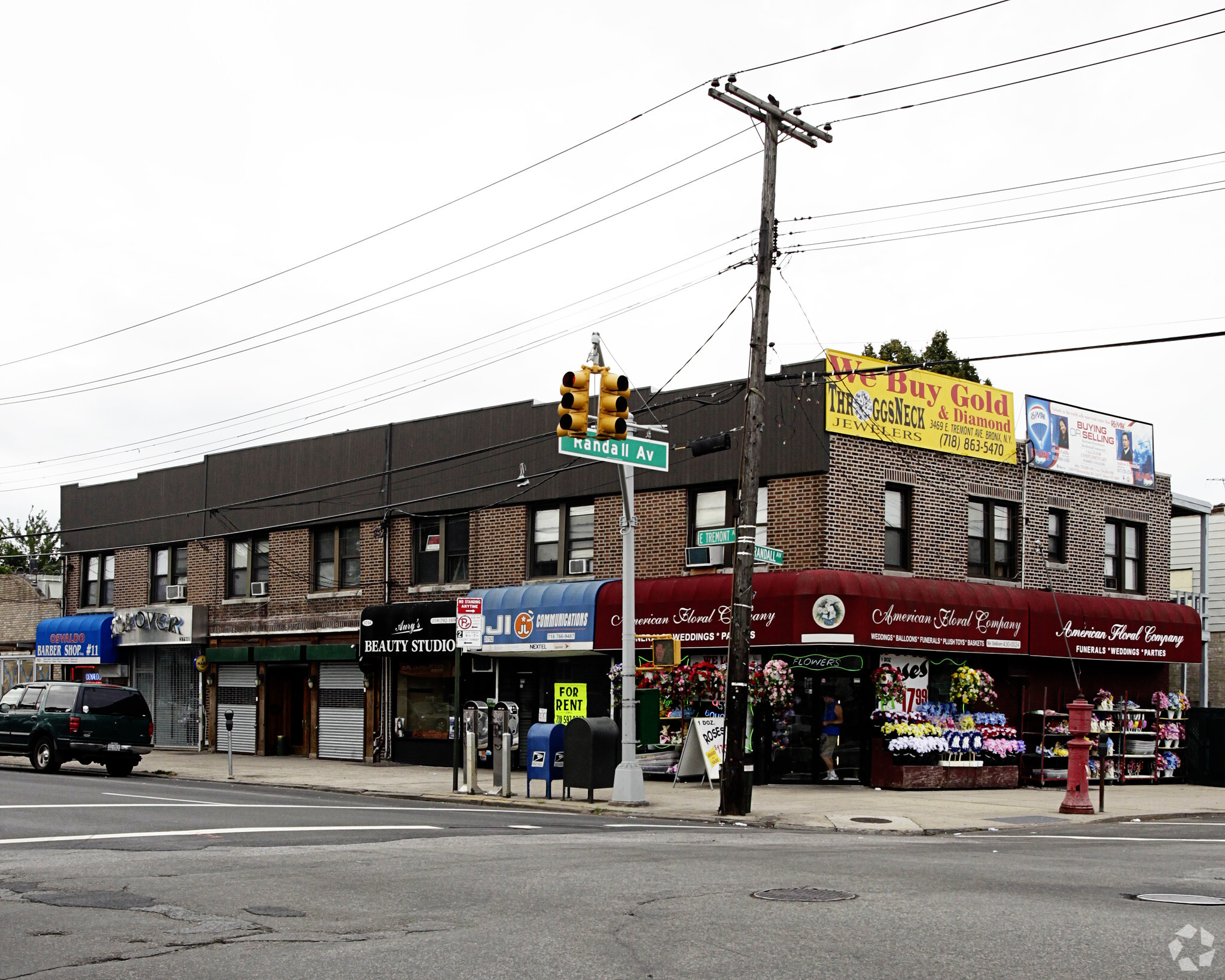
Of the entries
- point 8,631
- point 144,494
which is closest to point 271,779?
point 144,494

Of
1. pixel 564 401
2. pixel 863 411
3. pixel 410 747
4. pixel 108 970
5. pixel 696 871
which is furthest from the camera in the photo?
pixel 410 747

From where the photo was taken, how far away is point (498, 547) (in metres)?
30.4

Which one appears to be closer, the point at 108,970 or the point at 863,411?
the point at 108,970

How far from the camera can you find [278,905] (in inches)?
381

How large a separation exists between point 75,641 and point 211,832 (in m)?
27.4

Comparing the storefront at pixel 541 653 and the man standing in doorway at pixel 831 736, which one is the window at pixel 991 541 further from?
the storefront at pixel 541 653

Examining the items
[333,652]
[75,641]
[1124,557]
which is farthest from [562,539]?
[75,641]

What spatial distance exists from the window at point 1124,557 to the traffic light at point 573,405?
16.2 meters

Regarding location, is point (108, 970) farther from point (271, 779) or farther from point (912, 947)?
point (271, 779)

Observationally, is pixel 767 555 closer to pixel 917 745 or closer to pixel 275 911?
pixel 917 745

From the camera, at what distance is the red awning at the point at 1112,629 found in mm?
26875

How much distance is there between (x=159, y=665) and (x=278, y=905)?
31179 millimetres

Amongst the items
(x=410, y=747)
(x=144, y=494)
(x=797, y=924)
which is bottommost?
(x=410, y=747)

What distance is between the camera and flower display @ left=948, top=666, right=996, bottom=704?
83.9 feet
